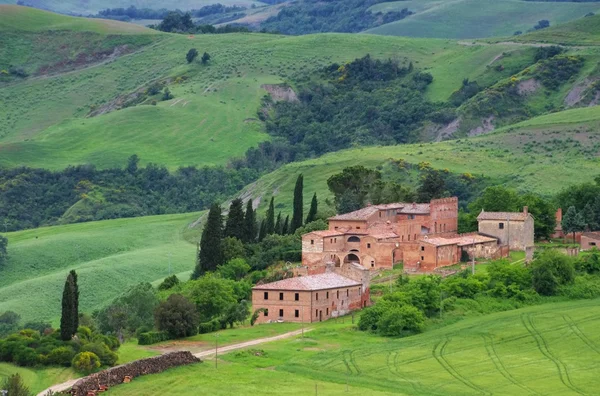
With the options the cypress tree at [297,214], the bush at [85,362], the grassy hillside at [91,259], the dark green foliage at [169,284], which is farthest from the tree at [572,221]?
the bush at [85,362]

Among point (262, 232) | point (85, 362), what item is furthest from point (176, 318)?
point (262, 232)

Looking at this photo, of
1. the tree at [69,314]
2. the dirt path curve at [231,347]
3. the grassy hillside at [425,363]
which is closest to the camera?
the dirt path curve at [231,347]

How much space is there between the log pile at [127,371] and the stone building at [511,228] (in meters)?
40.5

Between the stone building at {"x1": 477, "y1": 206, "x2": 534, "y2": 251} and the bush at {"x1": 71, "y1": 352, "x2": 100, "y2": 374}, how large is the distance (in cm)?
4547

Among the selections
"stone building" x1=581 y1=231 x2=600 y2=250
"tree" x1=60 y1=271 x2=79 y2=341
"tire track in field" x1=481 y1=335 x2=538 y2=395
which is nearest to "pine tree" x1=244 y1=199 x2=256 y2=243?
"stone building" x1=581 y1=231 x2=600 y2=250

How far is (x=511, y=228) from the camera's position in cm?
11369

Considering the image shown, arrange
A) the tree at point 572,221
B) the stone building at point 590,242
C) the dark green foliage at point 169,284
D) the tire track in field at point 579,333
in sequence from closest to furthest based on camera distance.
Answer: the tire track in field at point 579,333 < the stone building at point 590,242 < the dark green foliage at point 169,284 < the tree at point 572,221

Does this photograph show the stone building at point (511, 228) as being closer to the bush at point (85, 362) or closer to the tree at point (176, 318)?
the tree at point (176, 318)

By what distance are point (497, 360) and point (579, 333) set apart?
27.0 ft

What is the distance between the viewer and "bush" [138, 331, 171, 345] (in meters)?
86.5

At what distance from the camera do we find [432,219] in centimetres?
11562

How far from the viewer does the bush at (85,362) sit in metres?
75.6

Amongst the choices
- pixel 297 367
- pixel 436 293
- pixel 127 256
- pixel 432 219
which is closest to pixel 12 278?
pixel 127 256

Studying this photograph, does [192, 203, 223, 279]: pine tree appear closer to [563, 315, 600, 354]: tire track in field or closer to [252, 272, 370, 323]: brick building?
[252, 272, 370, 323]: brick building
